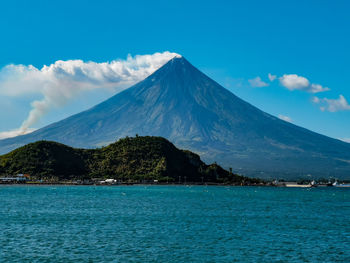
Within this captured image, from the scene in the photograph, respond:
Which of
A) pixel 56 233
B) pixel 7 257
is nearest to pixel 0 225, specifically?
pixel 56 233

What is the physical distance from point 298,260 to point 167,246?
503 inches

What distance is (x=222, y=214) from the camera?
263 feet

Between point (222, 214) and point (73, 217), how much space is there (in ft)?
82.0

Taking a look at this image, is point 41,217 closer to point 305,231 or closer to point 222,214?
point 222,214

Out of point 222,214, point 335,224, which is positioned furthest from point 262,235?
point 222,214

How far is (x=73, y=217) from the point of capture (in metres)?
70.3

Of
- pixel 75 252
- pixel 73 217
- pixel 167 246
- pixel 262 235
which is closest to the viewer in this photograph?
pixel 75 252

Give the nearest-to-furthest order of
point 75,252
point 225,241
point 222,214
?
point 75,252 < point 225,241 < point 222,214

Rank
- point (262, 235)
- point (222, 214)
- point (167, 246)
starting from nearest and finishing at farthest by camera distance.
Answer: point (167, 246) < point (262, 235) < point (222, 214)

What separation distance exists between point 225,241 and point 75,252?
647 inches

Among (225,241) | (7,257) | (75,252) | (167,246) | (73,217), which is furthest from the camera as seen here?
(73,217)

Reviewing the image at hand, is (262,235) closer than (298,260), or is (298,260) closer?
(298,260)

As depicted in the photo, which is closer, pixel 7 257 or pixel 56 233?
pixel 7 257

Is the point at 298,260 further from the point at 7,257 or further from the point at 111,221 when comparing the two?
the point at 111,221
